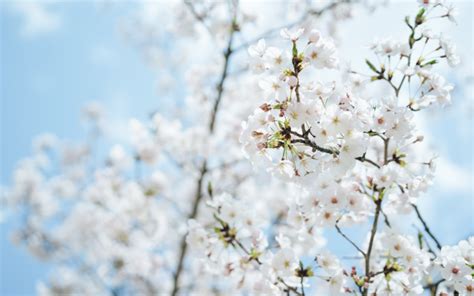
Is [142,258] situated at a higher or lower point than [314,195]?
higher

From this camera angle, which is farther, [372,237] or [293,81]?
[372,237]

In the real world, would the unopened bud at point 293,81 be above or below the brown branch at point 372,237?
above

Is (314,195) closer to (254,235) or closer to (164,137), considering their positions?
(254,235)

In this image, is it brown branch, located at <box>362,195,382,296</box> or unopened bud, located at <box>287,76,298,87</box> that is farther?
brown branch, located at <box>362,195,382,296</box>

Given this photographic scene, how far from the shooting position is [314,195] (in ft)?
8.10

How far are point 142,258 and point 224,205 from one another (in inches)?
195

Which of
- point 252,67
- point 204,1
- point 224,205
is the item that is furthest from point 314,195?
point 204,1

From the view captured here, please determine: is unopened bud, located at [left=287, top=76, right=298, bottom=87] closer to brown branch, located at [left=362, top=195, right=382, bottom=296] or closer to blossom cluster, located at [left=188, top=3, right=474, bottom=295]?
blossom cluster, located at [left=188, top=3, right=474, bottom=295]

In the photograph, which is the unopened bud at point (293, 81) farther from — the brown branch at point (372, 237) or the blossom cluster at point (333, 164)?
the brown branch at point (372, 237)

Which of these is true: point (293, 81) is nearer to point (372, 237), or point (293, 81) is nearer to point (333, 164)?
point (333, 164)

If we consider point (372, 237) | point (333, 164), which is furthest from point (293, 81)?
point (372, 237)

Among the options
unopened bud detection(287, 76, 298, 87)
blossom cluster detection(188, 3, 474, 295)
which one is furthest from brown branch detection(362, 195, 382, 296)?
unopened bud detection(287, 76, 298, 87)

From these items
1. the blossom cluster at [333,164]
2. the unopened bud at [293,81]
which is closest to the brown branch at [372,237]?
the blossom cluster at [333,164]

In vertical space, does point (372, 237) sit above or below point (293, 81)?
below
